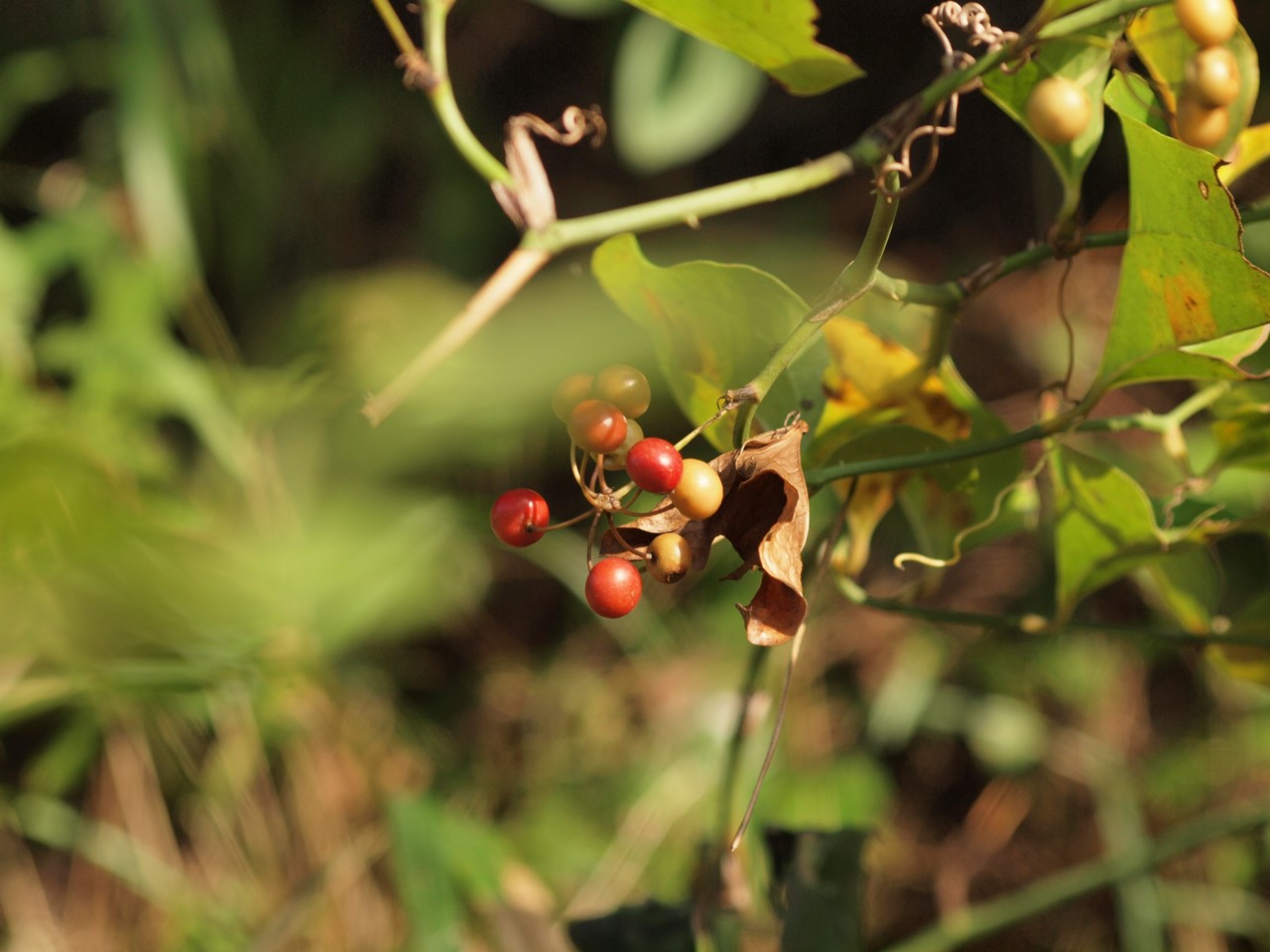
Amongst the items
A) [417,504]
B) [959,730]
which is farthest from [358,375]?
[959,730]

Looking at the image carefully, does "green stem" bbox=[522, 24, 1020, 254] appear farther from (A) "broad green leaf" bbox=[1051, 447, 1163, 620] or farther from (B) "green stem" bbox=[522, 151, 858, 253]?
(A) "broad green leaf" bbox=[1051, 447, 1163, 620]

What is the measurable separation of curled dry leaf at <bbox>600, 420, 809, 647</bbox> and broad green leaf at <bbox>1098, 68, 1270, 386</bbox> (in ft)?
0.27

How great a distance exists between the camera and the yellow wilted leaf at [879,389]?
11.2 inches

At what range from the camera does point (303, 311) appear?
3.59 ft

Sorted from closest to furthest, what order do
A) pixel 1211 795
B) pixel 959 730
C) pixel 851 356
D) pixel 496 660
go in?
pixel 851 356 < pixel 1211 795 < pixel 959 730 < pixel 496 660

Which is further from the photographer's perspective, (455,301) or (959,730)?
(455,301)

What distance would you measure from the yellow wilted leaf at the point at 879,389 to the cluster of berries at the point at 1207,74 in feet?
0.27

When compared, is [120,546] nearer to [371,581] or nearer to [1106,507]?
[371,581]

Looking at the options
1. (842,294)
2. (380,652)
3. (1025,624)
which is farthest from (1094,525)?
(380,652)

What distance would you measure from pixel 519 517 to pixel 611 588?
0.03m

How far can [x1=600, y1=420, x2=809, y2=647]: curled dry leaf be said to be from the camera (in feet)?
0.67

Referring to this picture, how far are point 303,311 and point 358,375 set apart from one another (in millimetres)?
164

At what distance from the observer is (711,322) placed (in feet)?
0.85

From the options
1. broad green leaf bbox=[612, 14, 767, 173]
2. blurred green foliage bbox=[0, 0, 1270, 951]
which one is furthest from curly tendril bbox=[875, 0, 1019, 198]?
broad green leaf bbox=[612, 14, 767, 173]
